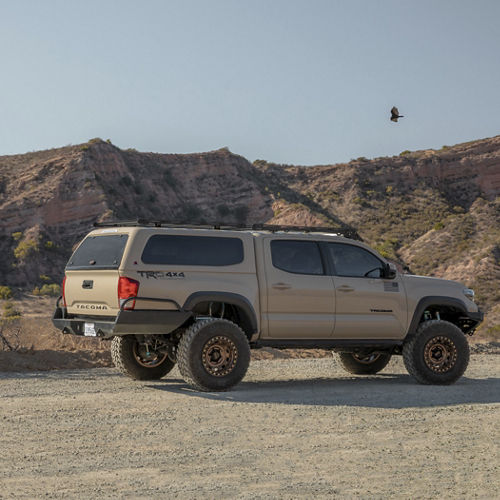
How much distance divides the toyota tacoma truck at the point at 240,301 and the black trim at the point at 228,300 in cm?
2

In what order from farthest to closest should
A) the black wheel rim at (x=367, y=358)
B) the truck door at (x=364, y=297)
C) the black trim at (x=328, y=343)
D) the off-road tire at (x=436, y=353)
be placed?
1. the black wheel rim at (x=367, y=358)
2. the off-road tire at (x=436, y=353)
3. the truck door at (x=364, y=297)
4. the black trim at (x=328, y=343)

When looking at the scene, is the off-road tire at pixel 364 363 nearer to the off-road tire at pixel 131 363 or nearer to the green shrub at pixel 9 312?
the off-road tire at pixel 131 363

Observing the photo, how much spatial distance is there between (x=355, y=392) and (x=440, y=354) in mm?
1922

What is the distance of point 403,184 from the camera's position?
6906 centimetres

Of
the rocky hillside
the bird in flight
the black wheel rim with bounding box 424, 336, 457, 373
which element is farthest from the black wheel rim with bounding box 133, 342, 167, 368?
the rocky hillside

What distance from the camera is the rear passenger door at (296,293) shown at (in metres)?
10.2

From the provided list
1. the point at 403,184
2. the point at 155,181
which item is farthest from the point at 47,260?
the point at 403,184

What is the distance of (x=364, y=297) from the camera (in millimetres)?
10789

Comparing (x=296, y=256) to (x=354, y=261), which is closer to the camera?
(x=296, y=256)

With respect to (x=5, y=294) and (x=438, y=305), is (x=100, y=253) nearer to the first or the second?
(x=438, y=305)

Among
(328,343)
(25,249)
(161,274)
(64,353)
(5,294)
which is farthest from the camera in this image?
(25,249)

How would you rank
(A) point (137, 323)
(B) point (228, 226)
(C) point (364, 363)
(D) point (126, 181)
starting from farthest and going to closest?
(D) point (126, 181), (C) point (364, 363), (B) point (228, 226), (A) point (137, 323)

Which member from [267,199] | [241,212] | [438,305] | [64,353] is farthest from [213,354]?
[267,199]

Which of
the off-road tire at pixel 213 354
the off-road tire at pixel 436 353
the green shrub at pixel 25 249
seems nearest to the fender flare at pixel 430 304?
Result: the off-road tire at pixel 436 353
